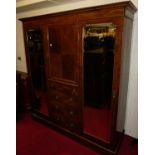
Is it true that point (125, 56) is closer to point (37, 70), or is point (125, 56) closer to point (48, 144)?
point (37, 70)

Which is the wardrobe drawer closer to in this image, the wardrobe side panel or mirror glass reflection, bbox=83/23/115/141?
mirror glass reflection, bbox=83/23/115/141

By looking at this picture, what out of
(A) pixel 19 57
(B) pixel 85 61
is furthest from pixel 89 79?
(A) pixel 19 57

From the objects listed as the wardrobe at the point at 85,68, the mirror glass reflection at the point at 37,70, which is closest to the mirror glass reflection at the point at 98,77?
the wardrobe at the point at 85,68

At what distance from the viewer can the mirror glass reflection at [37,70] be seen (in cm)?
256

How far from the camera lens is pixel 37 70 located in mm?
2740

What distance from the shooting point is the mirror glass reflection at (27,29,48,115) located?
101 inches

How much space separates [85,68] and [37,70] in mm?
1096

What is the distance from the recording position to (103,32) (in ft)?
5.88

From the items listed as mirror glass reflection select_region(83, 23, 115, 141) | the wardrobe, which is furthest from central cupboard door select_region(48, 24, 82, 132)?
mirror glass reflection select_region(83, 23, 115, 141)
